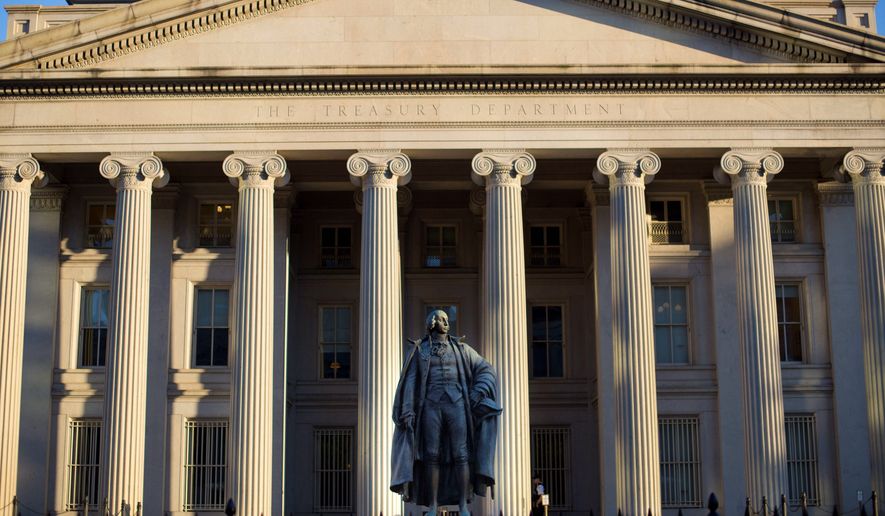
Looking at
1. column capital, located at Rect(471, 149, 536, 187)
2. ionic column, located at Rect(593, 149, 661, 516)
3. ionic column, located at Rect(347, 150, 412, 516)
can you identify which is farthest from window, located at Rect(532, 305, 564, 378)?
ionic column, located at Rect(347, 150, 412, 516)

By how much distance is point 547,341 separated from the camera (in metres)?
39.4

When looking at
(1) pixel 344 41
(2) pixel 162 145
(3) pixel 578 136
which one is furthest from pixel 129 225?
(3) pixel 578 136

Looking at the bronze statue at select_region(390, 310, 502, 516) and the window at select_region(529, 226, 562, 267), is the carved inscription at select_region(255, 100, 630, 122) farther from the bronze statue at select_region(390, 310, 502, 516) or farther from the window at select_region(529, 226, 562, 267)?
the bronze statue at select_region(390, 310, 502, 516)

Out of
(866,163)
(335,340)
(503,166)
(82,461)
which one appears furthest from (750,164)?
(82,461)

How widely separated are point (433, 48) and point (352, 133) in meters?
3.11

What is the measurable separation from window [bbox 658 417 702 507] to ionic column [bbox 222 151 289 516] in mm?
11168

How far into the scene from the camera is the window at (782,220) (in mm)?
37438

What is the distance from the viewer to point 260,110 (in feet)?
110

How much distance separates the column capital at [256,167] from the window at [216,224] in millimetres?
4761

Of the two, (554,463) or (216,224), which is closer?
(216,224)

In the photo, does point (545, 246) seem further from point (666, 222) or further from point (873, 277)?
point (873, 277)

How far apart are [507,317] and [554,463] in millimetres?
8120

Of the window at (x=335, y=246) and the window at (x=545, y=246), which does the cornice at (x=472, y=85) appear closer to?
the window at (x=545, y=246)

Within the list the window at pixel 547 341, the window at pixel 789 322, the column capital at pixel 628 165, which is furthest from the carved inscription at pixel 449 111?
the window at pixel 547 341
